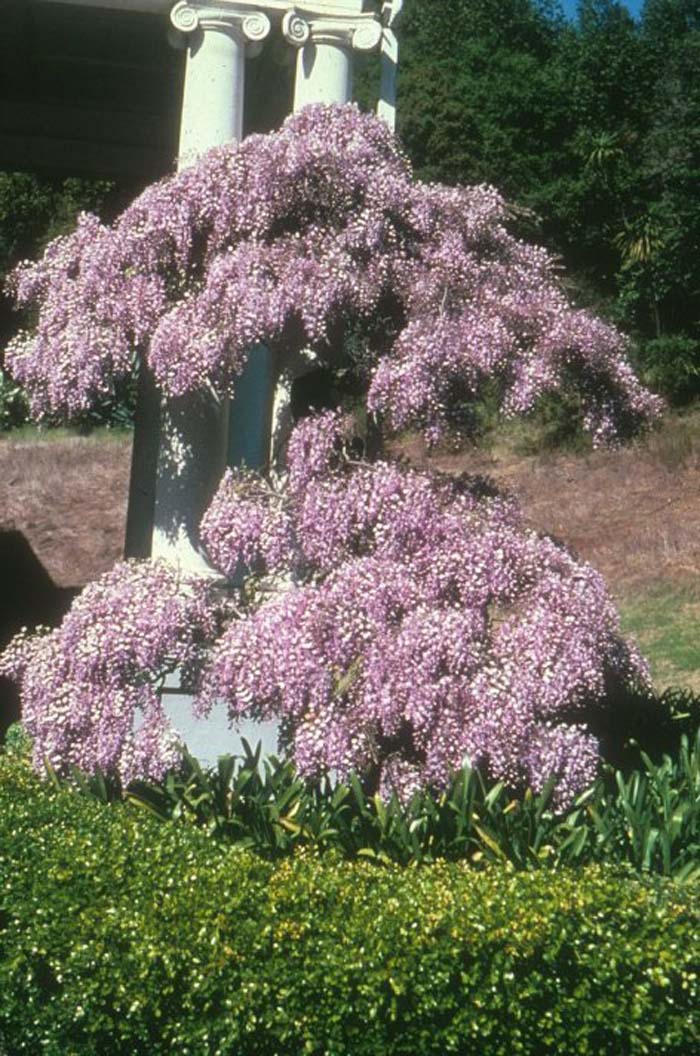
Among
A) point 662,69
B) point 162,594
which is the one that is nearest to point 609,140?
point 662,69

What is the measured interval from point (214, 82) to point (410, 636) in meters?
4.72

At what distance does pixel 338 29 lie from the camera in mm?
9227

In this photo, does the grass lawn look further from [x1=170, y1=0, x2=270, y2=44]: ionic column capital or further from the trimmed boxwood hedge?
the trimmed boxwood hedge

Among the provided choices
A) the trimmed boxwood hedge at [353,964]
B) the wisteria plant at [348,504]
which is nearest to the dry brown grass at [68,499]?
the wisteria plant at [348,504]

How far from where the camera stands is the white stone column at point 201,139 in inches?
342

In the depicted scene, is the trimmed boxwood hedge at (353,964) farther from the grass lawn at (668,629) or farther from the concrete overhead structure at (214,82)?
the grass lawn at (668,629)

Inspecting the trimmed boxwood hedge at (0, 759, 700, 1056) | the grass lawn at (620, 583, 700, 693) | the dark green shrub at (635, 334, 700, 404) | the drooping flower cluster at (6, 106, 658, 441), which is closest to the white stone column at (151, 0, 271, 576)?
the drooping flower cluster at (6, 106, 658, 441)

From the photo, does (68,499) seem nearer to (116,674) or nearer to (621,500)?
(621,500)

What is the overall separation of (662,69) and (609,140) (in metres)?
4.41

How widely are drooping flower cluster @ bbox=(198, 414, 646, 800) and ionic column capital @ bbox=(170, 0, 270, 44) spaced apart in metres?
3.81

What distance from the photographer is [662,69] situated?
39.2 metres

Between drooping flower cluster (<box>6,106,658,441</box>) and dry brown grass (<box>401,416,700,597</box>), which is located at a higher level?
drooping flower cluster (<box>6,106,658,441</box>)

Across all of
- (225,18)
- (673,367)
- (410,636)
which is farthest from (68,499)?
(410,636)

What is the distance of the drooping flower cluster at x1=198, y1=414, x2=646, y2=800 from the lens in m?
5.90
